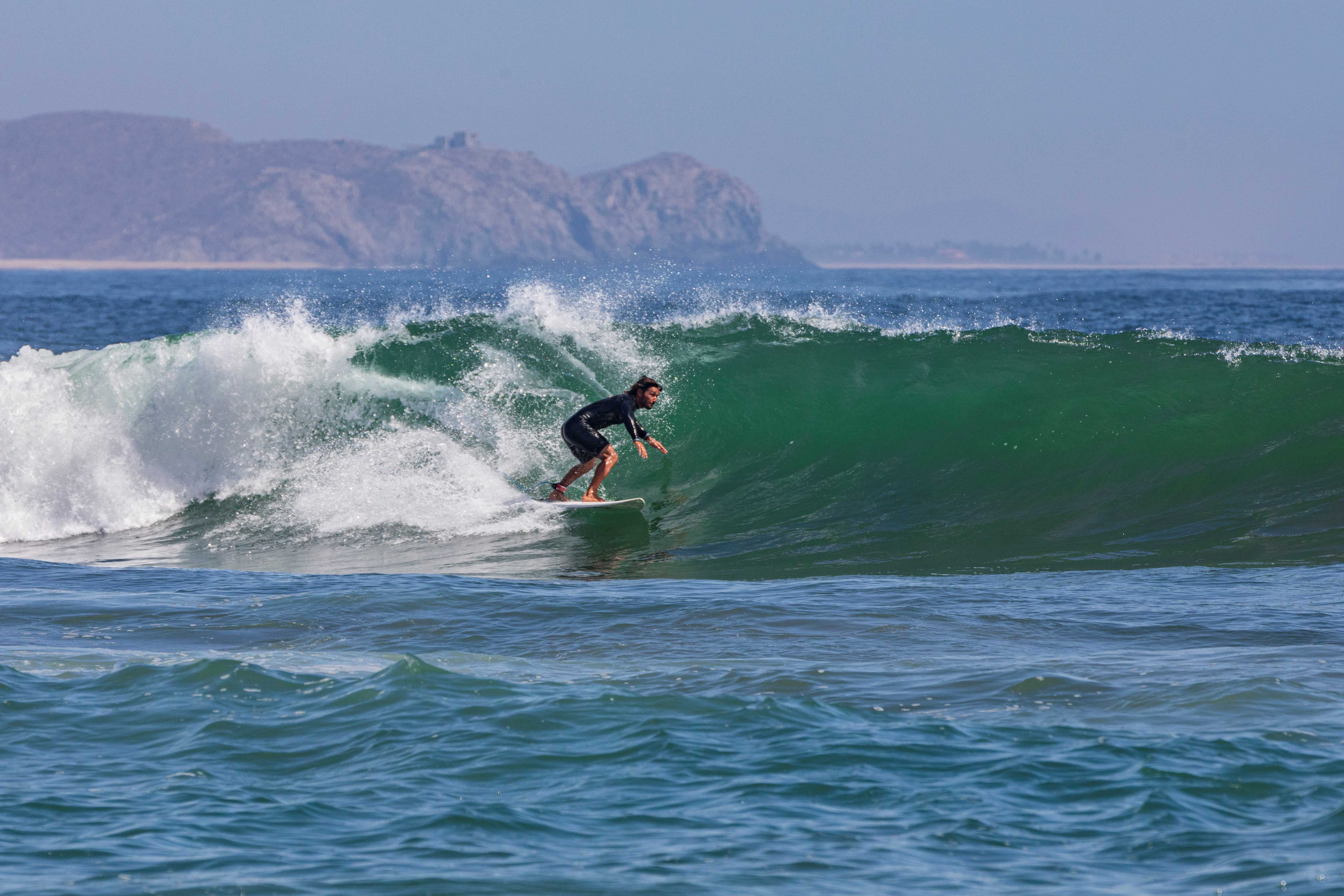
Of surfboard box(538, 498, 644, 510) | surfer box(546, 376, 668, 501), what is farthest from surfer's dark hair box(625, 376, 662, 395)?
surfboard box(538, 498, 644, 510)

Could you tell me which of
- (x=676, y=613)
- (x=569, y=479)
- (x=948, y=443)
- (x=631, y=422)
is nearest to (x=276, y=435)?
(x=569, y=479)

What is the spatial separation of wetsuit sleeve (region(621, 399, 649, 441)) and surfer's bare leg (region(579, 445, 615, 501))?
0.32 m

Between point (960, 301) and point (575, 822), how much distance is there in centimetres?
5692

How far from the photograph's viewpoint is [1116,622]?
783cm

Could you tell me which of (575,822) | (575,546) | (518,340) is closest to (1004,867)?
(575,822)

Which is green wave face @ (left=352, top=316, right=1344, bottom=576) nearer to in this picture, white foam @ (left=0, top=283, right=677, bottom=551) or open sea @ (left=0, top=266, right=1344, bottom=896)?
open sea @ (left=0, top=266, right=1344, bottom=896)

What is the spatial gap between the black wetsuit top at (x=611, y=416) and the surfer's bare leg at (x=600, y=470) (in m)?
0.24

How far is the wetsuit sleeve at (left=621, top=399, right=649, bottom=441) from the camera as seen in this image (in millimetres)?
11555

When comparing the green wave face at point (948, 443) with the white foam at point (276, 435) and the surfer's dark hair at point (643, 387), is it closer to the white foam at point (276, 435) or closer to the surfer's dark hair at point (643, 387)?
the white foam at point (276, 435)

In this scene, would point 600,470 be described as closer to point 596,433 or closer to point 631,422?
point 596,433

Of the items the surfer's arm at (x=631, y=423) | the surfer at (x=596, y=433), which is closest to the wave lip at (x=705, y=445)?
the surfer at (x=596, y=433)

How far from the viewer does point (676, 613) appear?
8.36m

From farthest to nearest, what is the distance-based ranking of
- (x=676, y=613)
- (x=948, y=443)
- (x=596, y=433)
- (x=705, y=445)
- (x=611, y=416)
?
(x=705, y=445), (x=948, y=443), (x=596, y=433), (x=611, y=416), (x=676, y=613)

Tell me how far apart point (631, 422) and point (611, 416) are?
35cm
